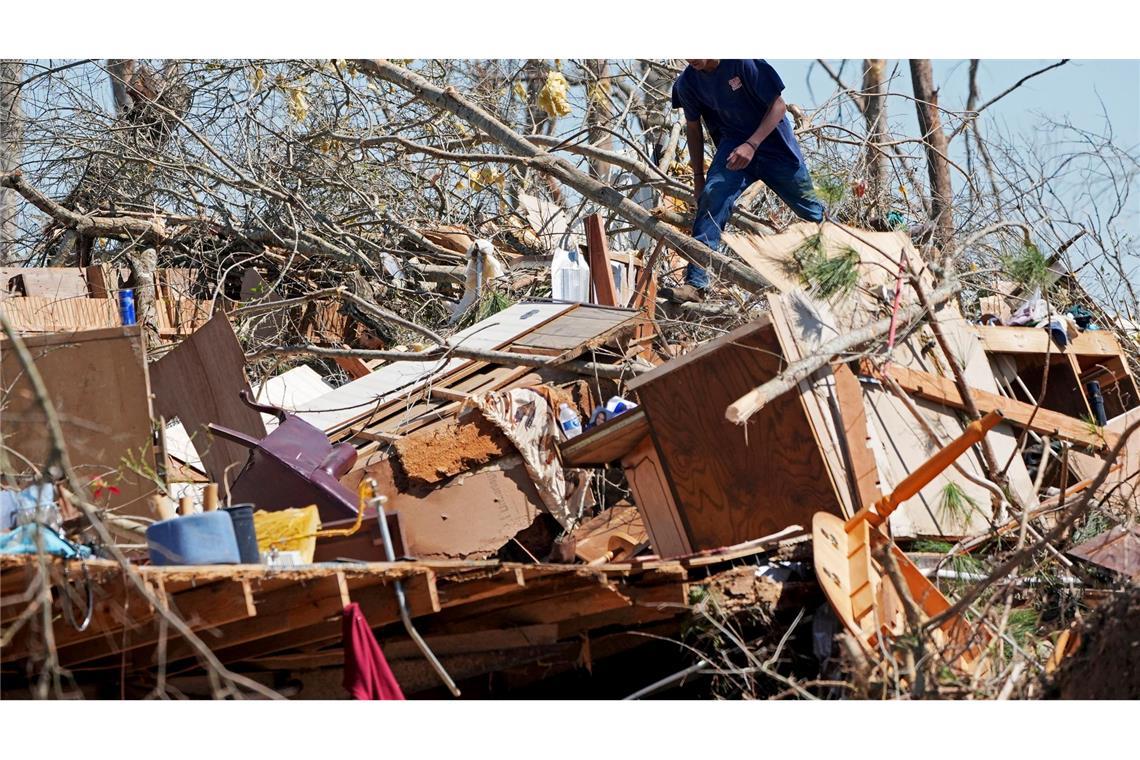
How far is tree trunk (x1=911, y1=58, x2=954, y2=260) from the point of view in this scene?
275 inches

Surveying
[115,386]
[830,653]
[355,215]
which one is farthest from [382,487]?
[355,215]

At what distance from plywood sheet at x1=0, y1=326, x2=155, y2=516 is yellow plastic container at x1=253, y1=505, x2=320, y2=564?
48.6 inches

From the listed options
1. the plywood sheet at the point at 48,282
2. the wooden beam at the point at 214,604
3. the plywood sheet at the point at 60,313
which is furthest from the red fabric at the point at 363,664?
the plywood sheet at the point at 48,282

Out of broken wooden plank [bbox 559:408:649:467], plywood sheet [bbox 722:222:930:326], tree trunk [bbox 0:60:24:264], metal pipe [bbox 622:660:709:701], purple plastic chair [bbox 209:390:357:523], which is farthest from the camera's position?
tree trunk [bbox 0:60:24:264]

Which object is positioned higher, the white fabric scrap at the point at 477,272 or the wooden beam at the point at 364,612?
the white fabric scrap at the point at 477,272

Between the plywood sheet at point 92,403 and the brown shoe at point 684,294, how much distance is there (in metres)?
3.21

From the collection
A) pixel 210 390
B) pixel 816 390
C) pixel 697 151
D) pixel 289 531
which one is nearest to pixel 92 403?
pixel 210 390

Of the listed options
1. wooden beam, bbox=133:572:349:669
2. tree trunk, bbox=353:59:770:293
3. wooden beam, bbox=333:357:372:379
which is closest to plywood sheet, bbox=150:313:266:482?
wooden beam, bbox=333:357:372:379

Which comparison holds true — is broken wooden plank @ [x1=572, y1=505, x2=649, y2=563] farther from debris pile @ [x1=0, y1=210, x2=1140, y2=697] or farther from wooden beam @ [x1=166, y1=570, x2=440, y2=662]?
wooden beam @ [x1=166, y1=570, x2=440, y2=662]

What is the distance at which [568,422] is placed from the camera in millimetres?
5844

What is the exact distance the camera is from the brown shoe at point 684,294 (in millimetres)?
6984

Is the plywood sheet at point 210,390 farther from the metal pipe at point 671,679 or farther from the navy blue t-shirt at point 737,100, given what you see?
the navy blue t-shirt at point 737,100

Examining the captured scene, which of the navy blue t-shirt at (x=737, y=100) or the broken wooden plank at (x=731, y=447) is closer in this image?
the broken wooden plank at (x=731, y=447)

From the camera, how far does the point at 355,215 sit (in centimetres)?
855
